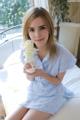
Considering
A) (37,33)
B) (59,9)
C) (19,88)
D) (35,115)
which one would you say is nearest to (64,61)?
(37,33)

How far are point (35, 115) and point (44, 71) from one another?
29 centimetres

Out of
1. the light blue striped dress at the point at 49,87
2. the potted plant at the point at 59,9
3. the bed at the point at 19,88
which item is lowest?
the bed at the point at 19,88

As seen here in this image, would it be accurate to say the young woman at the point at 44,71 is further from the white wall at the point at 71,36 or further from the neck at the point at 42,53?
the white wall at the point at 71,36

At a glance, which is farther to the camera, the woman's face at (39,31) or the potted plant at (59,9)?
the potted plant at (59,9)

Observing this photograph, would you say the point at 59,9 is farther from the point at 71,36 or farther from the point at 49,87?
the point at 49,87

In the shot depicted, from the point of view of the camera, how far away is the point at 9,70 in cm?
209

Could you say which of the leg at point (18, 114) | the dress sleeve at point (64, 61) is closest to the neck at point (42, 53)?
the dress sleeve at point (64, 61)

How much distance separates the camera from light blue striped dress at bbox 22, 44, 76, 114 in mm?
1519

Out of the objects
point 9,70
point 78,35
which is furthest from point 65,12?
point 9,70

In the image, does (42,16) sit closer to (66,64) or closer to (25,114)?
(66,64)

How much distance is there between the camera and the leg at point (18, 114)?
58.7 inches

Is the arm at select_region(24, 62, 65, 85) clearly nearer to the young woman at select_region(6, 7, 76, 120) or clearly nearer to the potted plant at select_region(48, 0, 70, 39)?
the young woman at select_region(6, 7, 76, 120)

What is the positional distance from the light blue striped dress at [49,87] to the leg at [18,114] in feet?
0.11

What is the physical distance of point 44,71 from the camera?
60.3 inches
